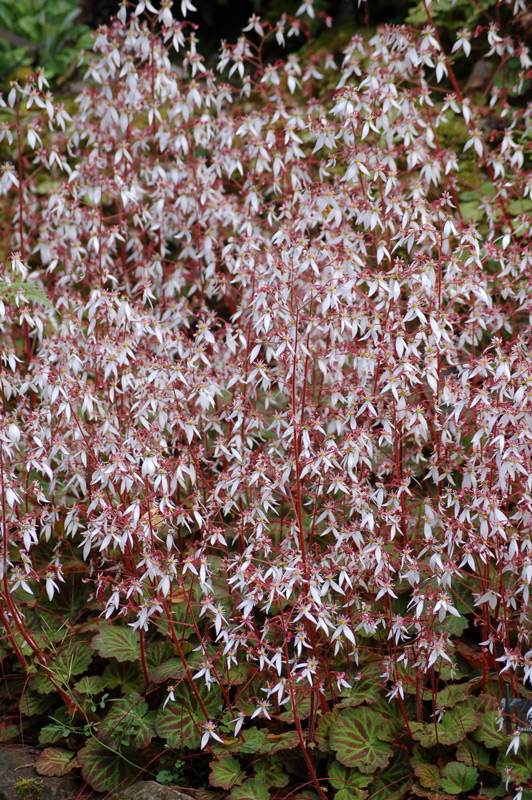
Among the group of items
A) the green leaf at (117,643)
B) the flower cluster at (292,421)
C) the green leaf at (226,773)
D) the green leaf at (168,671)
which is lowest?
the green leaf at (226,773)

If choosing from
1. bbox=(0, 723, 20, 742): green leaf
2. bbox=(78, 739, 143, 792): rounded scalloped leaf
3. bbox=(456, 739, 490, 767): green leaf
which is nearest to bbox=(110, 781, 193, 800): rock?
bbox=(78, 739, 143, 792): rounded scalloped leaf

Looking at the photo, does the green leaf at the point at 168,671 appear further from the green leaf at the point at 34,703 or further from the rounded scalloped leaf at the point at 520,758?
the rounded scalloped leaf at the point at 520,758

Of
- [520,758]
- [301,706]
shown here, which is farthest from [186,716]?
[520,758]

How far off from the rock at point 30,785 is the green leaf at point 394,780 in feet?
3.23

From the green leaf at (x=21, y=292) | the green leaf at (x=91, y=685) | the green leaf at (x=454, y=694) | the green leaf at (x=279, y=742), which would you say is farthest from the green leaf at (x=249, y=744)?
the green leaf at (x=21, y=292)

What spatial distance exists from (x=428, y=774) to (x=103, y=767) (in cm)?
104

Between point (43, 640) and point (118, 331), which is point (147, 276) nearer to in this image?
point (118, 331)

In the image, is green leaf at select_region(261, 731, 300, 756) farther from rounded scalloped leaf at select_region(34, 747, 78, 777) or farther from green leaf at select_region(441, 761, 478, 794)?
rounded scalloped leaf at select_region(34, 747, 78, 777)

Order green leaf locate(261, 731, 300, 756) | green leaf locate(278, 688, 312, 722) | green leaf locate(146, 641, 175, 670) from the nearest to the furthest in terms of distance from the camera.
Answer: green leaf locate(261, 731, 300, 756), green leaf locate(278, 688, 312, 722), green leaf locate(146, 641, 175, 670)

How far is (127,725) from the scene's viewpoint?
2389mm

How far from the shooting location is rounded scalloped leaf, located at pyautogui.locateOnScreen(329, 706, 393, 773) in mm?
2195

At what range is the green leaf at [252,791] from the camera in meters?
2.16

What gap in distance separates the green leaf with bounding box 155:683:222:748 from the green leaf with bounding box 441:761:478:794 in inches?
29.4

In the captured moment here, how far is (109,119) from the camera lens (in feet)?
10.5
